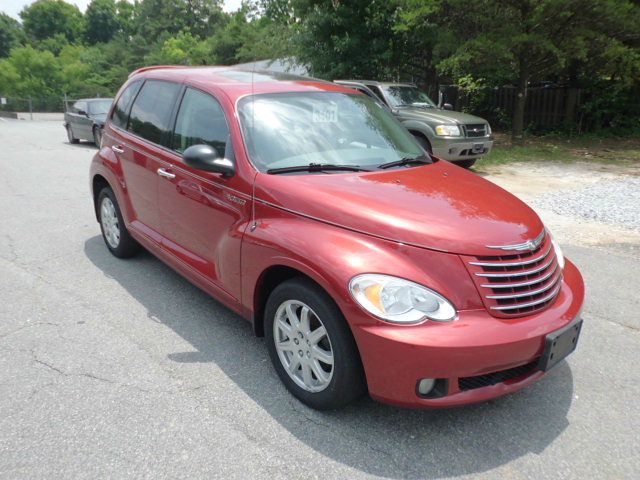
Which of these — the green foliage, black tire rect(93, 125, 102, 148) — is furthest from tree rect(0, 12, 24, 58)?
black tire rect(93, 125, 102, 148)

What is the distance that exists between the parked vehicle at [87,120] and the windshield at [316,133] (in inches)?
518

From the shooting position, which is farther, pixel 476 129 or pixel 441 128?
pixel 476 129

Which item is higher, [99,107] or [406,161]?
[406,161]

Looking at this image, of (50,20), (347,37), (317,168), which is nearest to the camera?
(317,168)

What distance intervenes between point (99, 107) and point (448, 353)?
654 inches

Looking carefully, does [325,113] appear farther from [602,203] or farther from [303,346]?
[602,203]

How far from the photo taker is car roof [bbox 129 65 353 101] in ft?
12.5

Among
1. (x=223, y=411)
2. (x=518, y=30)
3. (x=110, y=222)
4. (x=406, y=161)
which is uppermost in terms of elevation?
(x=518, y=30)

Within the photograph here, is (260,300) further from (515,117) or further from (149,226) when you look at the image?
(515,117)

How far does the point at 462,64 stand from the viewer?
14391 mm

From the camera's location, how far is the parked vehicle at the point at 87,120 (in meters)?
15.7

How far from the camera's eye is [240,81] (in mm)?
3957

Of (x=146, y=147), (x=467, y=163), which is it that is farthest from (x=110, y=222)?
(x=467, y=163)

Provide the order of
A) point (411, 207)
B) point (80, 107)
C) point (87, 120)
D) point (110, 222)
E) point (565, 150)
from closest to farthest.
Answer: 1. point (411, 207)
2. point (110, 222)
3. point (565, 150)
4. point (87, 120)
5. point (80, 107)
